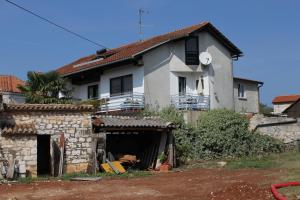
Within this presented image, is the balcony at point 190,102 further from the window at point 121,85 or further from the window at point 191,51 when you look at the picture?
the window at point 121,85

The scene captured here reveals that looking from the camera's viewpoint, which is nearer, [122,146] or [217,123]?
[122,146]

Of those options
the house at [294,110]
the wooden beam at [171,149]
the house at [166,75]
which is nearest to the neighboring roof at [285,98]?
the house at [294,110]

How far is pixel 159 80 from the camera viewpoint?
1174 inches

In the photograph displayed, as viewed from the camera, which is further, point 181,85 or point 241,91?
point 241,91

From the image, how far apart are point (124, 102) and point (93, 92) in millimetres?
4834

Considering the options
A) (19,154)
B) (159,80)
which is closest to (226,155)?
(159,80)

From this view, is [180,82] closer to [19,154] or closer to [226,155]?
[226,155]

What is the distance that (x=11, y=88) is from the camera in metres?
37.9

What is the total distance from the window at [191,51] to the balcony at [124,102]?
15.6ft

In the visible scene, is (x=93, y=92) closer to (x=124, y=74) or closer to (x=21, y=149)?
(x=124, y=74)

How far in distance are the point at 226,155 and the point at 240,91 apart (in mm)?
12992

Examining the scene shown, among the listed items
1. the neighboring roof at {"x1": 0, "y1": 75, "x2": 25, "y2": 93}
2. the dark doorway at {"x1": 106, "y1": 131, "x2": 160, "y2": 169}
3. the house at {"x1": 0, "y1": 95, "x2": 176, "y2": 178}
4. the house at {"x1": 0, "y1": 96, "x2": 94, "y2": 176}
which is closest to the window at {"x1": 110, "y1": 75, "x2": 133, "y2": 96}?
the dark doorway at {"x1": 106, "y1": 131, "x2": 160, "y2": 169}

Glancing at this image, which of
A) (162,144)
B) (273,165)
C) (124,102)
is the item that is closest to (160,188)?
(273,165)

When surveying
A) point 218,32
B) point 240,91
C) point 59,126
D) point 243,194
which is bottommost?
point 243,194
